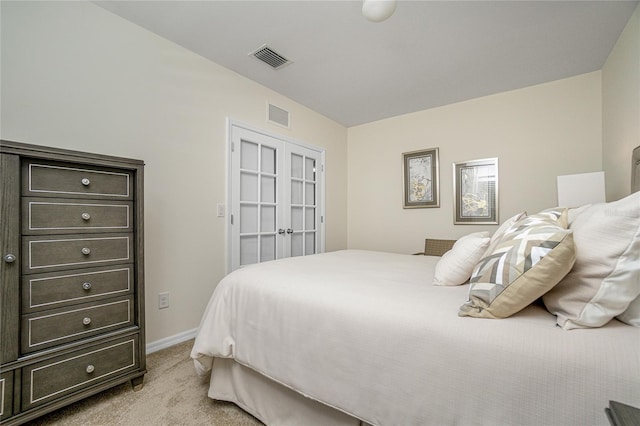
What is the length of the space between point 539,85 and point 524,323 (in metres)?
3.26

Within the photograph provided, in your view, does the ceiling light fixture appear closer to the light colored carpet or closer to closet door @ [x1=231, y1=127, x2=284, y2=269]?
closet door @ [x1=231, y1=127, x2=284, y2=269]

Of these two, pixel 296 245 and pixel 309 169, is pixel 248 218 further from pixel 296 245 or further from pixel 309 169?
pixel 309 169

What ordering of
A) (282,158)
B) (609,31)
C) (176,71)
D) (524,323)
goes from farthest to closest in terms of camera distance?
(282,158)
(176,71)
(609,31)
(524,323)

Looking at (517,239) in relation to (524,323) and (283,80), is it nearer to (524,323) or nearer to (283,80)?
(524,323)

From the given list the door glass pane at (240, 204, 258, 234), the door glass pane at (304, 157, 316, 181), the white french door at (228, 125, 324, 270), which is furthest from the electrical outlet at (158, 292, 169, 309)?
the door glass pane at (304, 157, 316, 181)

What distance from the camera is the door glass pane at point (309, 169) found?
12.3 ft

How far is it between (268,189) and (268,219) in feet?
1.20

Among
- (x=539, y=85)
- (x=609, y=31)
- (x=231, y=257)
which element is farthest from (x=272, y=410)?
(x=539, y=85)

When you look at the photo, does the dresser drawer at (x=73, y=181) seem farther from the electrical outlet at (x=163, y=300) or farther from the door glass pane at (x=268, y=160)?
the door glass pane at (x=268, y=160)

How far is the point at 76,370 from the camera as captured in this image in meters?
1.42

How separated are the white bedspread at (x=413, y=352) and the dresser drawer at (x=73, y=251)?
27.1 inches

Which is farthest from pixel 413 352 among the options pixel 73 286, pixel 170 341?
pixel 170 341

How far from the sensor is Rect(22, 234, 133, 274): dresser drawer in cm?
130

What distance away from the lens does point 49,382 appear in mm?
1338
